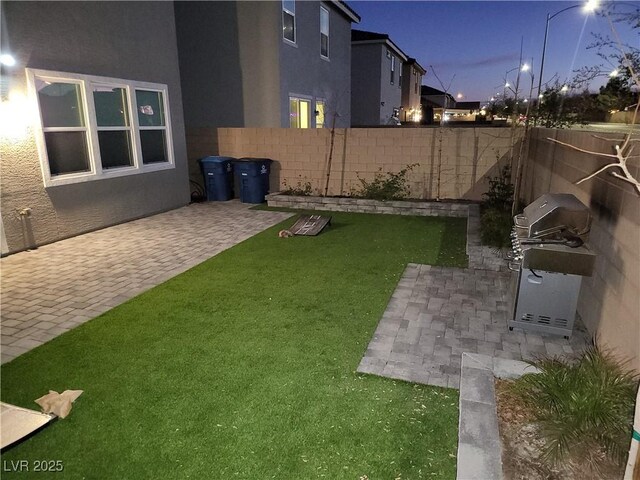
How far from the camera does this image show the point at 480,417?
2.54 m

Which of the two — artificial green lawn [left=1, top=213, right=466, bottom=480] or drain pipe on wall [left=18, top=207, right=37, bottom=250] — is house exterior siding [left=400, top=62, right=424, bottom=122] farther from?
artificial green lawn [left=1, top=213, right=466, bottom=480]

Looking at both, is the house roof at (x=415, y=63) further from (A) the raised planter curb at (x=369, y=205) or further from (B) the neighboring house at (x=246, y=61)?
(A) the raised planter curb at (x=369, y=205)

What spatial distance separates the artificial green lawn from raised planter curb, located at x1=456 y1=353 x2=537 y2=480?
257 millimetres

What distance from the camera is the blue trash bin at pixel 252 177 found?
1060 centimetres

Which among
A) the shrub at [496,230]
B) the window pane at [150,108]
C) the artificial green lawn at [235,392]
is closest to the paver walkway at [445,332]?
the artificial green lawn at [235,392]

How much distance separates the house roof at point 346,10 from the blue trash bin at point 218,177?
8584 millimetres

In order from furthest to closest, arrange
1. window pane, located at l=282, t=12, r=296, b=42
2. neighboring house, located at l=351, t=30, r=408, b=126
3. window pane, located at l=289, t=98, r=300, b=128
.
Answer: neighboring house, located at l=351, t=30, r=408, b=126, window pane, located at l=289, t=98, r=300, b=128, window pane, located at l=282, t=12, r=296, b=42

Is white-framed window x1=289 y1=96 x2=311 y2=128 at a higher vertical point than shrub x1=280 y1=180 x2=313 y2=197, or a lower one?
higher

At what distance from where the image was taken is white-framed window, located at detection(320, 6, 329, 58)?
15195mm

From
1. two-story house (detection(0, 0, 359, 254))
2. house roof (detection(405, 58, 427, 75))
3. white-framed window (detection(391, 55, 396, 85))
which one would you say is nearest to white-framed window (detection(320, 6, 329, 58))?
two-story house (detection(0, 0, 359, 254))

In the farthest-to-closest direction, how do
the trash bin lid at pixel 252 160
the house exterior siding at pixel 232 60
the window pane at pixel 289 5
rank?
the window pane at pixel 289 5 → the house exterior siding at pixel 232 60 → the trash bin lid at pixel 252 160

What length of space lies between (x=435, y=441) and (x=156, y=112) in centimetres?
898

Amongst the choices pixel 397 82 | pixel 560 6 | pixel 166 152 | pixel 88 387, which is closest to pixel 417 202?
pixel 560 6

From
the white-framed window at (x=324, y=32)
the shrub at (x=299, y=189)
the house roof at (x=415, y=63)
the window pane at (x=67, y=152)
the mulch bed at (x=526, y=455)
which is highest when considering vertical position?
the house roof at (x=415, y=63)
